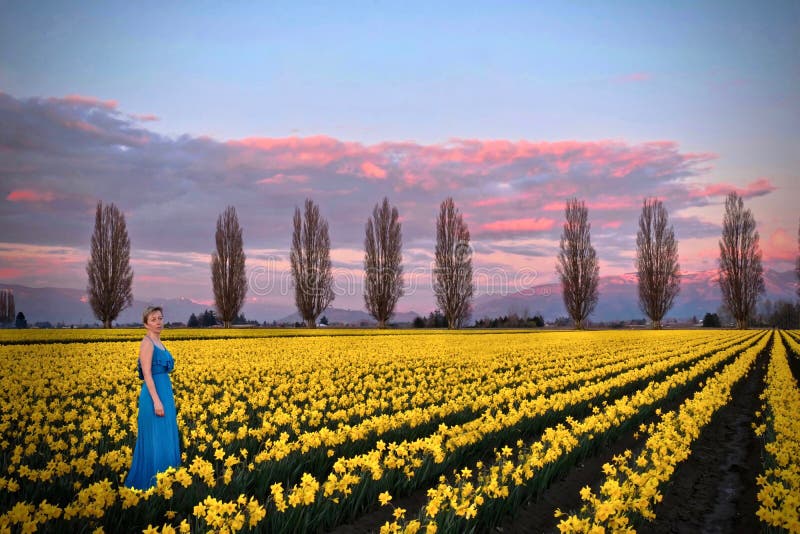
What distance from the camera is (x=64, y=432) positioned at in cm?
898

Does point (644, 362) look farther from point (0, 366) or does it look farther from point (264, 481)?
point (0, 366)

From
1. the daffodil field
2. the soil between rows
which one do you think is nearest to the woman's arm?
the daffodil field

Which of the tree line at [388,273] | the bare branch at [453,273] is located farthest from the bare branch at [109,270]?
the bare branch at [453,273]

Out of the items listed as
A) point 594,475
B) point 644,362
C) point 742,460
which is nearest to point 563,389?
point 742,460

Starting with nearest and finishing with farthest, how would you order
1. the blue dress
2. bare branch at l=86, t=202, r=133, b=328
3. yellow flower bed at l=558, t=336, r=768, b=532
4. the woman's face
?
yellow flower bed at l=558, t=336, r=768, b=532
the blue dress
the woman's face
bare branch at l=86, t=202, r=133, b=328

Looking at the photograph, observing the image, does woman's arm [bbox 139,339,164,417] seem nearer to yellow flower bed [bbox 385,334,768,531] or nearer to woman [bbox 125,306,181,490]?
woman [bbox 125,306,181,490]

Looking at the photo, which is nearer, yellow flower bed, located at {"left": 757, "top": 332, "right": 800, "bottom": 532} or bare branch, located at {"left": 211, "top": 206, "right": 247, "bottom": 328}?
yellow flower bed, located at {"left": 757, "top": 332, "right": 800, "bottom": 532}

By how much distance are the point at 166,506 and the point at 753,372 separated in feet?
75.4

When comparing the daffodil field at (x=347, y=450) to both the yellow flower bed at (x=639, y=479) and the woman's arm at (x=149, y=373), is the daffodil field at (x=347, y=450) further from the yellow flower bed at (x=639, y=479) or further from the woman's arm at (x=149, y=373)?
the woman's arm at (x=149, y=373)

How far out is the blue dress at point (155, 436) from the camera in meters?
6.20

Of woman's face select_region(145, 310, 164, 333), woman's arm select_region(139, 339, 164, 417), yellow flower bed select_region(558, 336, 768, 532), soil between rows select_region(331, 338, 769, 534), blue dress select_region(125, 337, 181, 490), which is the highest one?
woman's face select_region(145, 310, 164, 333)

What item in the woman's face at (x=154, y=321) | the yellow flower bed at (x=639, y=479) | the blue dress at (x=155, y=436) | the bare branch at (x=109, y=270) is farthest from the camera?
the bare branch at (x=109, y=270)

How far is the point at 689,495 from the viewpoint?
24.8ft

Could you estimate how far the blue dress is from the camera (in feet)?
20.4
